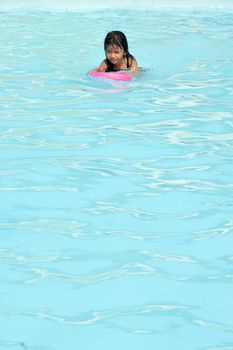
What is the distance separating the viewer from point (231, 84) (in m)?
6.84

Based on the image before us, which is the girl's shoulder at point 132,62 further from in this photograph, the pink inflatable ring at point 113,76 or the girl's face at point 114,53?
the pink inflatable ring at point 113,76

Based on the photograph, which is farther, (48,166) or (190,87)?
(190,87)

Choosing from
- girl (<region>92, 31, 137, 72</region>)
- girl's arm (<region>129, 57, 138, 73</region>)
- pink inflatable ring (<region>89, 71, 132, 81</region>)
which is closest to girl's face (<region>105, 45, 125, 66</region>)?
girl (<region>92, 31, 137, 72</region>)

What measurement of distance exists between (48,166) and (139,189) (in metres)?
0.65

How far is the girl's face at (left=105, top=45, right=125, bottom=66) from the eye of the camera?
7.08 m

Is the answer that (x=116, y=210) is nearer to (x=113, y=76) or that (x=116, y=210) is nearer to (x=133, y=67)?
(x=113, y=76)

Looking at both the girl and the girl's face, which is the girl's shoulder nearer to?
the girl

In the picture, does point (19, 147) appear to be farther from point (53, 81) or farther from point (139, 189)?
point (53, 81)

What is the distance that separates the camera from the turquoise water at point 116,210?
274 centimetres

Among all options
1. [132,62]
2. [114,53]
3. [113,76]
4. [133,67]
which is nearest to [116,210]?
[113,76]

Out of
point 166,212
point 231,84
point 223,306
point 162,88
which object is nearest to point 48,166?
point 166,212

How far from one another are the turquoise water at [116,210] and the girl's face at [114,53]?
32cm

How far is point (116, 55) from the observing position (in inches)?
281

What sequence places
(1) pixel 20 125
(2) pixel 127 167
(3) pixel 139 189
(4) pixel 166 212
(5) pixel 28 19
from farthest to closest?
(5) pixel 28 19, (1) pixel 20 125, (2) pixel 127 167, (3) pixel 139 189, (4) pixel 166 212
